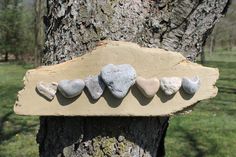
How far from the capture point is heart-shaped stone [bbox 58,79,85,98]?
151 centimetres

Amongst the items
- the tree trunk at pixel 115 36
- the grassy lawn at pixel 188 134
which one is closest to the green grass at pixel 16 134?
the grassy lawn at pixel 188 134

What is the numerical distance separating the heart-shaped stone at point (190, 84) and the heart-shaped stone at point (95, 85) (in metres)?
0.27

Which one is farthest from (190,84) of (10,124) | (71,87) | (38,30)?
(38,30)

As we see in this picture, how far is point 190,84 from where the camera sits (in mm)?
1548

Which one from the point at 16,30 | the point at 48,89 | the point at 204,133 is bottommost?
the point at 16,30

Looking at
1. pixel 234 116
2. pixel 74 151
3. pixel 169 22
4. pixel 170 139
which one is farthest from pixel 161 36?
pixel 234 116

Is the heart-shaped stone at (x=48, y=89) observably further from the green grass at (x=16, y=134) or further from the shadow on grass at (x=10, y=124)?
the shadow on grass at (x=10, y=124)

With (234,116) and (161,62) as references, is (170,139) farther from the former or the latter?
(161,62)

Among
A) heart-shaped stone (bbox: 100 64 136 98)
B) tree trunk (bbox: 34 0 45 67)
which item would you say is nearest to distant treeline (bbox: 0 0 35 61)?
tree trunk (bbox: 34 0 45 67)

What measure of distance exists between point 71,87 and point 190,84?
39 cm

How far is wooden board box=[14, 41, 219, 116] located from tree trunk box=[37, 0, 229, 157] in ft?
0.12

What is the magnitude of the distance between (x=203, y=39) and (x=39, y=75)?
570mm

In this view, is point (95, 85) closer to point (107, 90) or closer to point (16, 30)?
point (107, 90)

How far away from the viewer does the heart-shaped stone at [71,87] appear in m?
1.51
